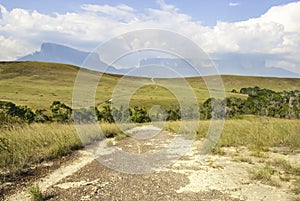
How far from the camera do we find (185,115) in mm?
26969

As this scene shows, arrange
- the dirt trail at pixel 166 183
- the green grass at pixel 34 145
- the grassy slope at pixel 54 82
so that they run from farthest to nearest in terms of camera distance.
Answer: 1. the grassy slope at pixel 54 82
2. the green grass at pixel 34 145
3. the dirt trail at pixel 166 183

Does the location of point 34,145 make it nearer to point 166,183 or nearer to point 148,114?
point 166,183

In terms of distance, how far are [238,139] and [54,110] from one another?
15.3 metres

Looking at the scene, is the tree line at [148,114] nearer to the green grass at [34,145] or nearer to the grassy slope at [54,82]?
the green grass at [34,145]

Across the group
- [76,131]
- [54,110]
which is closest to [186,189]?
[76,131]

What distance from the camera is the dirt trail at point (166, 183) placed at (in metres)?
6.27

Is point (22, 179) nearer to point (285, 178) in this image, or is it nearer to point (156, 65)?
point (156, 65)

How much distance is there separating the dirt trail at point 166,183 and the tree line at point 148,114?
6839mm

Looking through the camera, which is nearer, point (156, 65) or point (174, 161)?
point (174, 161)

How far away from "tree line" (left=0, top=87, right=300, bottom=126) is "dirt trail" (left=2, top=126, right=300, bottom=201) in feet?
22.4

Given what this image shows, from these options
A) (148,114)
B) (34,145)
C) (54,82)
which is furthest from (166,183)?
(54,82)

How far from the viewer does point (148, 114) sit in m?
34.7

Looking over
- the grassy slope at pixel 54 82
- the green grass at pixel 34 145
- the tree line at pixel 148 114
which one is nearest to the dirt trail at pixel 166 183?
the green grass at pixel 34 145

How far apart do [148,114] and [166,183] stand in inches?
1087
